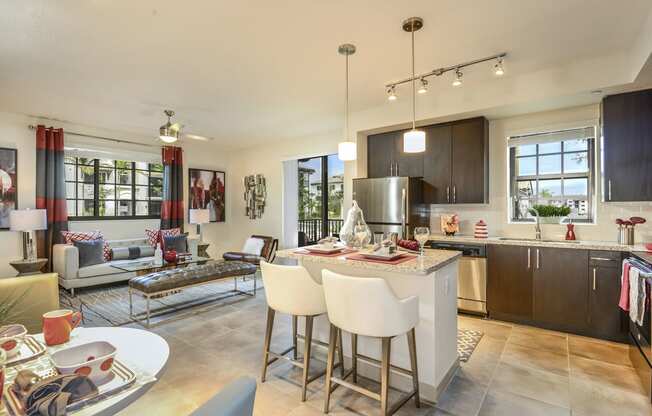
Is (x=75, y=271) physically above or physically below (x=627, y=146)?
below

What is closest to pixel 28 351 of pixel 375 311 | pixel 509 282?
pixel 375 311

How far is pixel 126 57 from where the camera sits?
3066 millimetres

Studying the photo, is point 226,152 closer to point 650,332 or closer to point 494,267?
point 494,267

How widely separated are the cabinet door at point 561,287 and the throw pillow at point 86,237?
20.2 ft

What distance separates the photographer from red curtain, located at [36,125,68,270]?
5023 millimetres

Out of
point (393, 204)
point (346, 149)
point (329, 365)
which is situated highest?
point (346, 149)

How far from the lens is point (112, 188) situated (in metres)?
6.08

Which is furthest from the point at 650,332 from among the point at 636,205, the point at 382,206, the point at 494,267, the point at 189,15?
the point at 189,15

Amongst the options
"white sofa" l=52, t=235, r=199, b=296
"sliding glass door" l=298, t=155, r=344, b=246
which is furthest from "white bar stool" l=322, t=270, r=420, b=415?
"sliding glass door" l=298, t=155, r=344, b=246

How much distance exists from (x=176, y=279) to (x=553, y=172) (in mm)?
4763

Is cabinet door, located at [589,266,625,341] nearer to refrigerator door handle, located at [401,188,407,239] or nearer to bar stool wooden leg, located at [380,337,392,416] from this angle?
refrigerator door handle, located at [401,188,407,239]

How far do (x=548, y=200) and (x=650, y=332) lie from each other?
2.11 meters

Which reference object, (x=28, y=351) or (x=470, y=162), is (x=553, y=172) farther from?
(x=28, y=351)

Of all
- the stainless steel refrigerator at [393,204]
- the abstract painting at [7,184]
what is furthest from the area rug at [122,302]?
the stainless steel refrigerator at [393,204]
